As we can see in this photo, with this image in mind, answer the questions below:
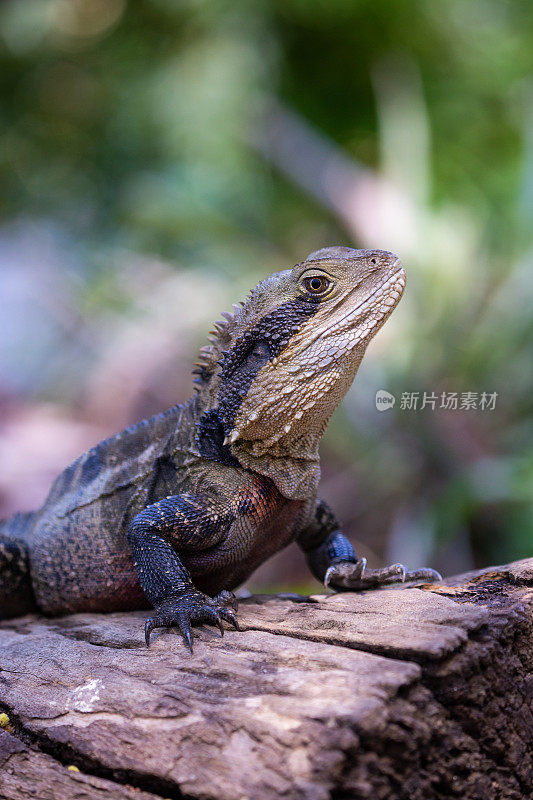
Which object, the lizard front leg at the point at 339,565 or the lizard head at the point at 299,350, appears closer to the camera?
the lizard head at the point at 299,350

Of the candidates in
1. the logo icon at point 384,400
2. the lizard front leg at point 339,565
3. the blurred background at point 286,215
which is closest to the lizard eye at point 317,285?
the lizard front leg at point 339,565

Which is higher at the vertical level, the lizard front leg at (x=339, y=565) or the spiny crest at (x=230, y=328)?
the spiny crest at (x=230, y=328)

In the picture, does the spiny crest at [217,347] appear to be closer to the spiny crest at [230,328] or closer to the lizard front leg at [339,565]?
the spiny crest at [230,328]

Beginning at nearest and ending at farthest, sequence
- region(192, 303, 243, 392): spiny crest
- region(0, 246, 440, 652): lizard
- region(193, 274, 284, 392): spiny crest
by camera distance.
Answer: region(0, 246, 440, 652): lizard, region(193, 274, 284, 392): spiny crest, region(192, 303, 243, 392): spiny crest

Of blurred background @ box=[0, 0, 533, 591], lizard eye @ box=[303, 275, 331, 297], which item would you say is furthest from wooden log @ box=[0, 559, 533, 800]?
blurred background @ box=[0, 0, 533, 591]

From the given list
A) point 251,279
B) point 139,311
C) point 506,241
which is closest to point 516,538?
point 506,241

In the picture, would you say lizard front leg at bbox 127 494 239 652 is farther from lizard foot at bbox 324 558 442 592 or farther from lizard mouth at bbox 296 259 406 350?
lizard mouth at bbox 296 259 406 350

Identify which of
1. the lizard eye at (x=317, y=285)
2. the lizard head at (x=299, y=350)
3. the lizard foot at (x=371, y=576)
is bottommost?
the lizard foot at (x=371, y=576)
